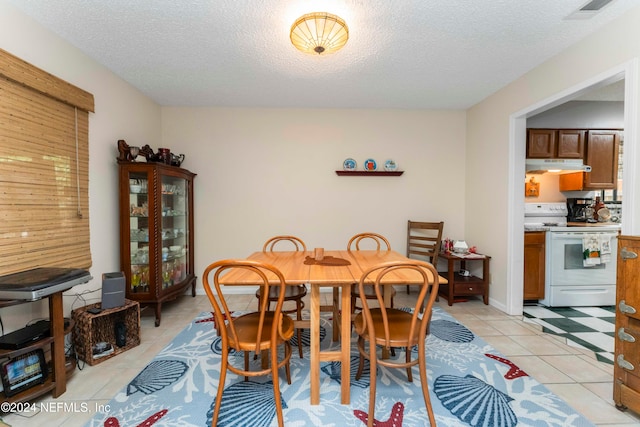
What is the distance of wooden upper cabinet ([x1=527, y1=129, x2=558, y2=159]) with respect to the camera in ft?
11.1

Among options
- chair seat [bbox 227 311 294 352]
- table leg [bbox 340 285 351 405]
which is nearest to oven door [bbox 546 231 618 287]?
table leg [bbox 340 285 351 405]

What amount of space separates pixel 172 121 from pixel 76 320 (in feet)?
8.46

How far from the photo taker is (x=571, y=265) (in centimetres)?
324

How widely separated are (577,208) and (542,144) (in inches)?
44.2

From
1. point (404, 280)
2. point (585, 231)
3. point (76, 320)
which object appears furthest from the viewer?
point (585, 231)

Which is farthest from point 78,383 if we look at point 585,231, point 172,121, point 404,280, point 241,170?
point 585,231

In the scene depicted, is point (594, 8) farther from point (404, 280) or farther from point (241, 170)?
point (241, 170)

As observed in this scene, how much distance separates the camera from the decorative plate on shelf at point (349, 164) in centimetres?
382

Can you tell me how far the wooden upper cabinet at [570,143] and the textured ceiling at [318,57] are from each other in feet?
3.61

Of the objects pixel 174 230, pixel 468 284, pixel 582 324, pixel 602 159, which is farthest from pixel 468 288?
pixel 174 230

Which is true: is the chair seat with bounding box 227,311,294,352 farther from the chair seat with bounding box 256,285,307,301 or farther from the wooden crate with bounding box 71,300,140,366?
the wooden crate with bounding box 71,300,140,366

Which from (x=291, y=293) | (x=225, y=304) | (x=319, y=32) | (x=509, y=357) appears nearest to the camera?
(x=225, y=304)

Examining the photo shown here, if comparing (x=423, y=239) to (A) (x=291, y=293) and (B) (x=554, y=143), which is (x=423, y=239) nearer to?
(B) (x=554, y=143)

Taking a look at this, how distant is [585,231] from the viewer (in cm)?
322
